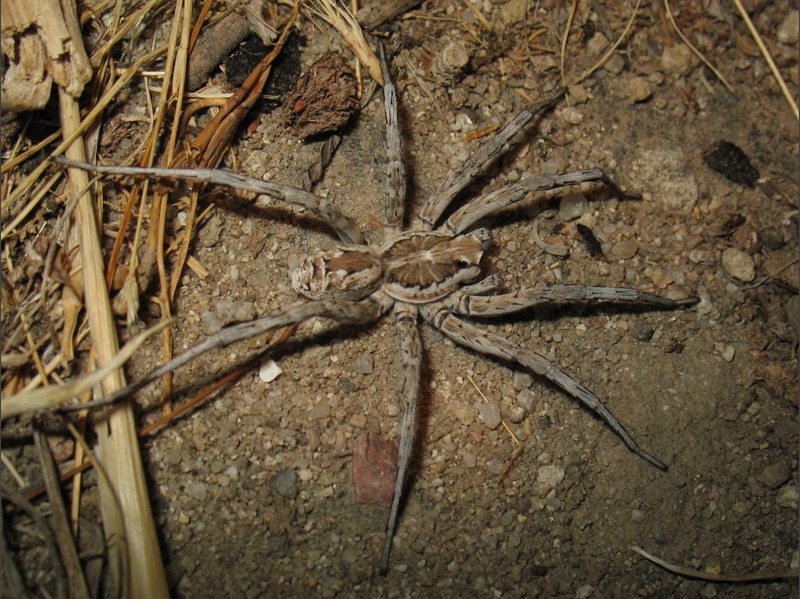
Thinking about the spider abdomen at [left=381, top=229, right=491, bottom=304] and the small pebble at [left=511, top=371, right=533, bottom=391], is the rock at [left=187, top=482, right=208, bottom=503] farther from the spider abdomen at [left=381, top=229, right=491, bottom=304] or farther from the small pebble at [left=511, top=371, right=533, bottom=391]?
the small pebble at [left=511, top=371, right=533, bottom=391]

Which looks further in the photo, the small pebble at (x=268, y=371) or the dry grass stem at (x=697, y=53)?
the dry grass stem at (x=697, y=53)

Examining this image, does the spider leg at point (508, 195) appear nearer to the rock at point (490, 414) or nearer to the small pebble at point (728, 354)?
the rock at point (490, 414)

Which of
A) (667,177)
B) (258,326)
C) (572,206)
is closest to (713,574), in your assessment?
(572,206)

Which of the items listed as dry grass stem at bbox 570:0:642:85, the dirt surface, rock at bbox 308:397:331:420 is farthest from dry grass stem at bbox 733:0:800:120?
rock at bbox 308:397:331:420

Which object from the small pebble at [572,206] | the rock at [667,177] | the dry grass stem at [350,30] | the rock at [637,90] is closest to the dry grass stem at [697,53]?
the rock at [637,90]

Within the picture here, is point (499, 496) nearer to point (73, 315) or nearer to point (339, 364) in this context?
point (339, 364)

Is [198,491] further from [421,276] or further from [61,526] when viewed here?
[421,276]
